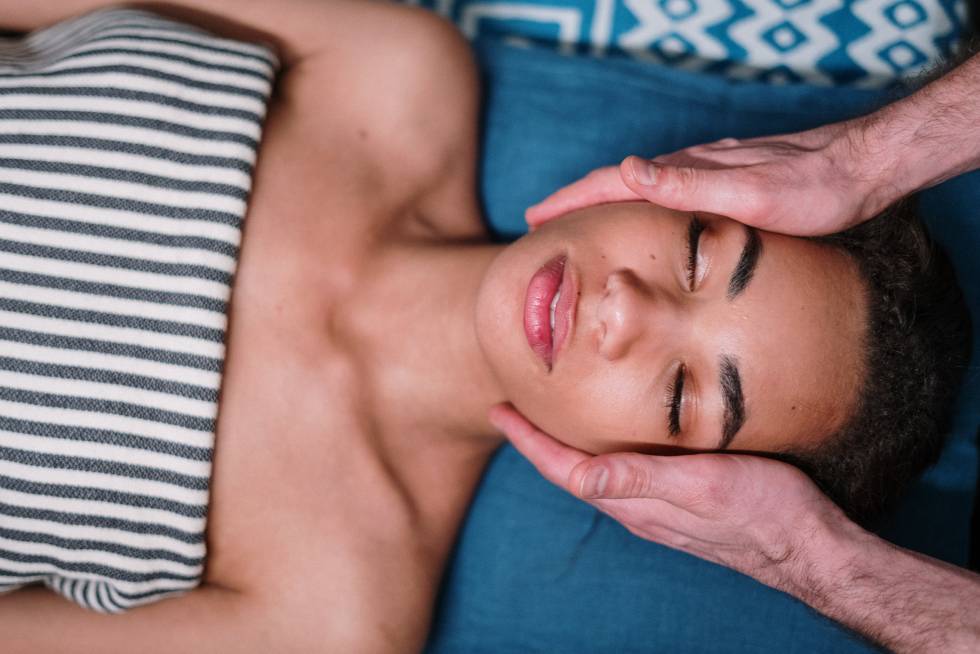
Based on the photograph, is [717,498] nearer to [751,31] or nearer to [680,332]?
[680,332]

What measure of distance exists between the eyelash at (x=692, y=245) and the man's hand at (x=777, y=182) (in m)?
0.03

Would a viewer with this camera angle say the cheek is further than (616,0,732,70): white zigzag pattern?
No

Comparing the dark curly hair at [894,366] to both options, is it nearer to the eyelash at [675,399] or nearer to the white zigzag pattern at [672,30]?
the eyelash at [675,399]

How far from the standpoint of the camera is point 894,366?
1426mm

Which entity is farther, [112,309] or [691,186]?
[112,309]

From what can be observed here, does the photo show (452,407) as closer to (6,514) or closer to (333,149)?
(333,149)

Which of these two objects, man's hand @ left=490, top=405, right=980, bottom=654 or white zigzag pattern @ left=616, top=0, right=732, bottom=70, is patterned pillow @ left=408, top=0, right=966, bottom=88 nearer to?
white zigzag pattern @ left=616, top=0, right=732, bottom=70

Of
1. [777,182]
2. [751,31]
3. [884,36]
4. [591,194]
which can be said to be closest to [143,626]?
[591,194]

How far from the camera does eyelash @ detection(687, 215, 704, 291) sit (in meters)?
1.35

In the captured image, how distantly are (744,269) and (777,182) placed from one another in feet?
0.56

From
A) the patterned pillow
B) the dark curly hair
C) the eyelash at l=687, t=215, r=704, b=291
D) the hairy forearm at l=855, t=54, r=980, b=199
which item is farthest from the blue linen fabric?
the eyelash at l=687, t=215, r=704, b=291

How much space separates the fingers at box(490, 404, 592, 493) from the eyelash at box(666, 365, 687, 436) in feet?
0.59

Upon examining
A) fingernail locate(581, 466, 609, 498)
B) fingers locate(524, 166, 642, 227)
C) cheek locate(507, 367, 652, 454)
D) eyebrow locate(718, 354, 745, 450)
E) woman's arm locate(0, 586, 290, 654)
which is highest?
fingers locate(524, 166, 642, 227)

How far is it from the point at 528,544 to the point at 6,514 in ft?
3.65
